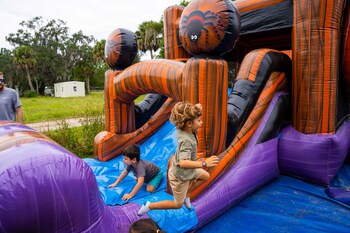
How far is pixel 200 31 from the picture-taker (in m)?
2.30

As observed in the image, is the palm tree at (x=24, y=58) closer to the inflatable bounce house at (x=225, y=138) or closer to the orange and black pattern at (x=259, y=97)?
the inflatable bounce house at (x=225, y=138)

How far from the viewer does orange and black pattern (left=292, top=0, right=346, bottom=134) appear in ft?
9.96

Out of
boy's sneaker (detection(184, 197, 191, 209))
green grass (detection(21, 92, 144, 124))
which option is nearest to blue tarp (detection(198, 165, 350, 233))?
boy's sneaker (detection(184, 197, 191, 209))

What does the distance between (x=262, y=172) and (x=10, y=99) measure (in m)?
3.06

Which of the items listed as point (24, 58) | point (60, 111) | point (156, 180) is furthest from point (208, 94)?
point (24, 58)

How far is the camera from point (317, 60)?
3086 millimetres

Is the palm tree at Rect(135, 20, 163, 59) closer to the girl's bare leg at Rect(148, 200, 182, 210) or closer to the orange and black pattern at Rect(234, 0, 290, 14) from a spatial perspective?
the orange and black pattern at Rect(234, 0, 290, 14)

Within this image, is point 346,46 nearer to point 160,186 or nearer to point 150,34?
point 160,186

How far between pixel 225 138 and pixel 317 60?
1.45m

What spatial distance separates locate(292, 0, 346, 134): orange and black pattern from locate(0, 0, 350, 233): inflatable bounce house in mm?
11

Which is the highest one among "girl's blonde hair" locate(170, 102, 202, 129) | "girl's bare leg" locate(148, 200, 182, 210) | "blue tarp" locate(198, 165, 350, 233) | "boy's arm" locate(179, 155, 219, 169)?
"girl's blonde hair" locate(170, 102, 202, 129)

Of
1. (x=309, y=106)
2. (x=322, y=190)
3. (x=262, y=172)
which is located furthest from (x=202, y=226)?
(x=309, y=106)

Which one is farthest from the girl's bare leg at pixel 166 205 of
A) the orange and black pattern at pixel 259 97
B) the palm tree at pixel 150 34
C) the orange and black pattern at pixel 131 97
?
the palm tree at pixel 150 34

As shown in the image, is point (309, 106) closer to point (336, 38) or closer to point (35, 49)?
point (336, 38)
